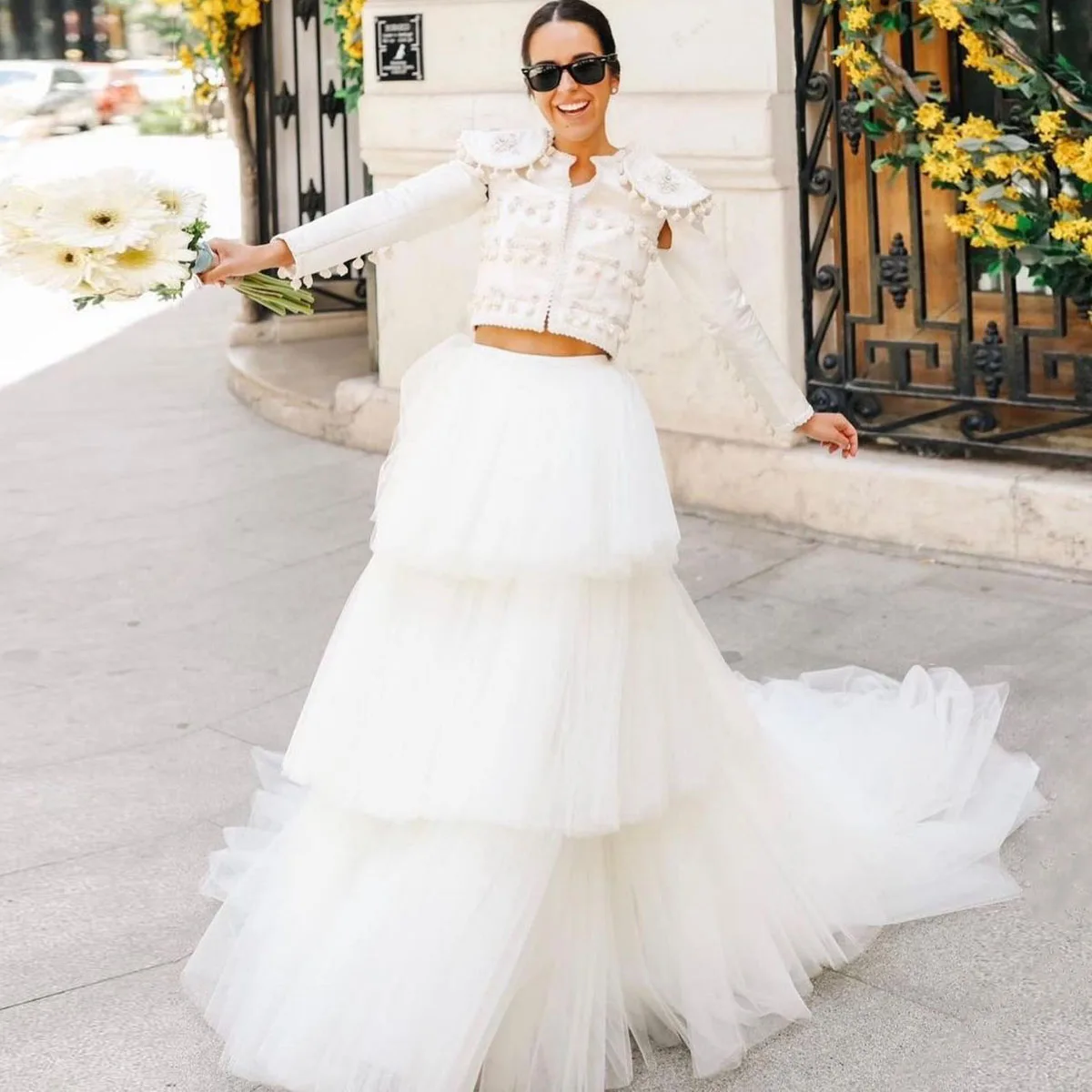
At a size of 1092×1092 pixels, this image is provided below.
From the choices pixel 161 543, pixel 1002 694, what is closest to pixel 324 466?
pixel 161 543

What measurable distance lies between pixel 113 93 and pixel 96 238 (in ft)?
120

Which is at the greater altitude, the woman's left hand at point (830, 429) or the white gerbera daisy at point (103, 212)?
the white gerbera daisy at point (103, 212)

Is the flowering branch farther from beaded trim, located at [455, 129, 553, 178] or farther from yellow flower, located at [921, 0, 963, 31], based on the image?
beaded trim, located at [455, 129, 553, 178]

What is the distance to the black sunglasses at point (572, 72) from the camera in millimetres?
3213

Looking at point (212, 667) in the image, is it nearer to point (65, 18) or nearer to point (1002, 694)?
point (1002, 694)

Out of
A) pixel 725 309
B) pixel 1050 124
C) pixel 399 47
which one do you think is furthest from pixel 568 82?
pixel 399 47

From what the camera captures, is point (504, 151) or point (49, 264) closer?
point (49, 264)

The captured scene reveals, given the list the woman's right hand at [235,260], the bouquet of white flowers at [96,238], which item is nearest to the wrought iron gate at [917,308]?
the woman's right hand at [235,260]

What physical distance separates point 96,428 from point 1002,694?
632cm

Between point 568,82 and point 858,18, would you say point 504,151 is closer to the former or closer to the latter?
point 568,82

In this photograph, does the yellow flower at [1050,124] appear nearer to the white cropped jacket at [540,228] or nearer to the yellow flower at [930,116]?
the yellow flower at [930,116]

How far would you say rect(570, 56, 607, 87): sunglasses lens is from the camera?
321cm

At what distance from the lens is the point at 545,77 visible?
127 inches

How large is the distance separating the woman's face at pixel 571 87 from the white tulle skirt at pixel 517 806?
47 cm
